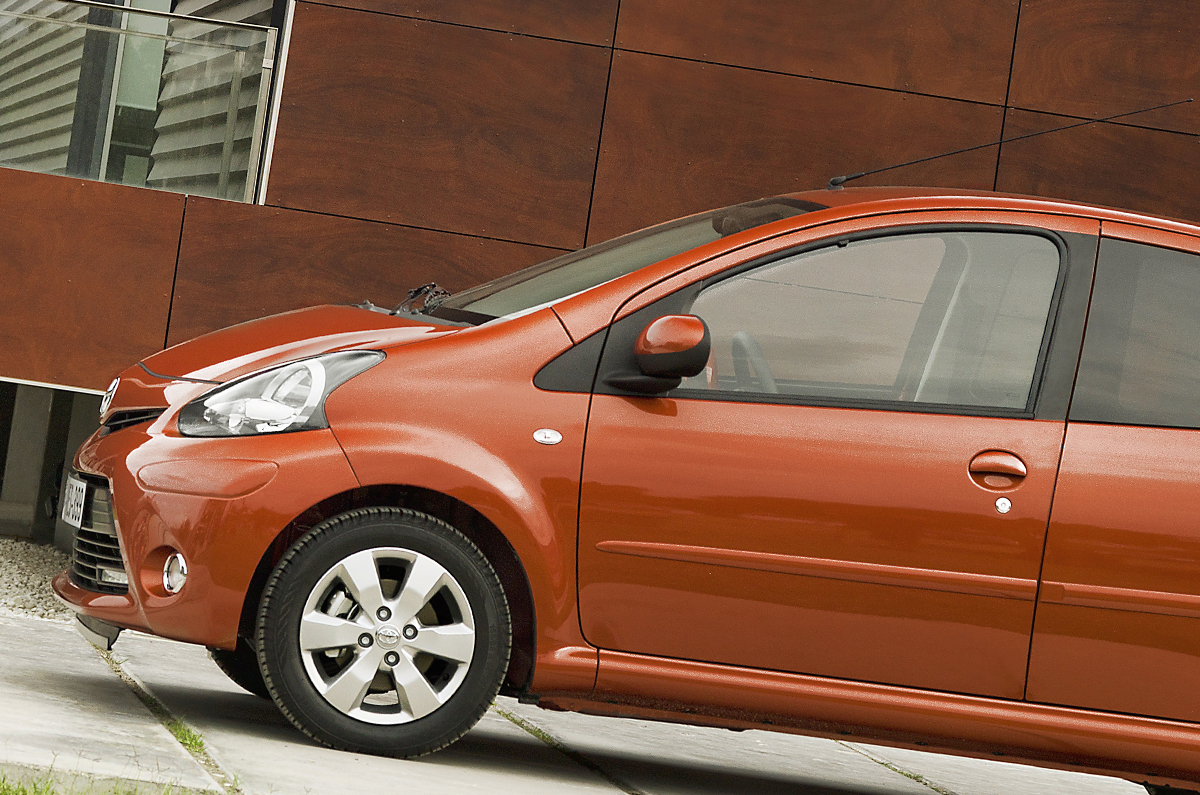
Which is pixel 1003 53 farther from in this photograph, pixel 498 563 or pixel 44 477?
pixel 44 477

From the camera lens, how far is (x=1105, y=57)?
870 centimetres

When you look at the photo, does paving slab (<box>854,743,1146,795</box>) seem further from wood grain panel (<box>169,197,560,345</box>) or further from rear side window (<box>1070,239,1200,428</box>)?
wood grain panel (<box>169,197,560,345</box>)

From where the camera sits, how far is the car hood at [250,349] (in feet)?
12.6

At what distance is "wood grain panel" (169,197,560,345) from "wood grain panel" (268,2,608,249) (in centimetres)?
10

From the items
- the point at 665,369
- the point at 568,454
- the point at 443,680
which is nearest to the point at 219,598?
the point at 443,680

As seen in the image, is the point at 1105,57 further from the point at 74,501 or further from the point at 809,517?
the point at 74,501

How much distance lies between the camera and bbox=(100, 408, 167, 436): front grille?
3.84m

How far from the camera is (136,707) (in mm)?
4047

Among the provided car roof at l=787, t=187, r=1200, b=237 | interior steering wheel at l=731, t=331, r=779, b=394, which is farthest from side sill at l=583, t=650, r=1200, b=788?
car roof at l=787, t=187, r=1200, b=237

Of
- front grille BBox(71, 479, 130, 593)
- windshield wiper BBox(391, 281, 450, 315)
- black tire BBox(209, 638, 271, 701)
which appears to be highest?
windshield wiper BBox(391, 281, 450, 315)

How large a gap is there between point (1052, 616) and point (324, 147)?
18.4 feet

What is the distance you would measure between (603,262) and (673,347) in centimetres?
65

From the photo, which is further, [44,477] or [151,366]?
[44,477]

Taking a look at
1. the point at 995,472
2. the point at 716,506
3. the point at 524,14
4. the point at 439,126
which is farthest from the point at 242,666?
the point at 524,14
